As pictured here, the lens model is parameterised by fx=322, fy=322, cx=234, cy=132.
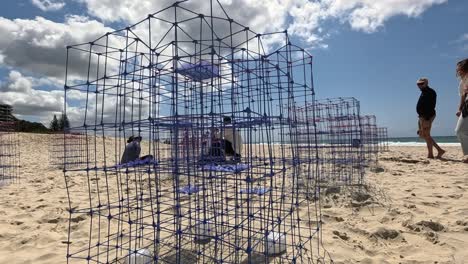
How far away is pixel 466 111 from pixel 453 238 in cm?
184

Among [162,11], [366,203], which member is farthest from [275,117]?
[366,203]

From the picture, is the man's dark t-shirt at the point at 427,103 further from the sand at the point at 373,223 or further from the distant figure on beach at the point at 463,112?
the distant figure on beach at the point at 463,112

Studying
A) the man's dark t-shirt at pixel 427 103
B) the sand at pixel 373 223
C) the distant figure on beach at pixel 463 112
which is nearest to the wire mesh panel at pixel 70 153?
the sand at pixel 373 223

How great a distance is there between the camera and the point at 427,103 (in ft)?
28.7

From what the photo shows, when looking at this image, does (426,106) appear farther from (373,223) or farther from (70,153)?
(70,153)

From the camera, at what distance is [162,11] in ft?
8.45

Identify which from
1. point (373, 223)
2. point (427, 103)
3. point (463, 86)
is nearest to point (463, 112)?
point (463, 86)

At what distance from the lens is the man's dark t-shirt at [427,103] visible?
867 cm

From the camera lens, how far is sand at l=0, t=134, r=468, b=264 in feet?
10.4

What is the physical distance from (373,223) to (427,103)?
20.7 ft

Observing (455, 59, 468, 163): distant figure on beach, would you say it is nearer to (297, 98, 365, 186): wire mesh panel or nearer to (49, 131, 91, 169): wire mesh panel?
(297, 98, 365, 186): wire mesh panel

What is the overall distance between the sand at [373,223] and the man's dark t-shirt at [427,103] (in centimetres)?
296

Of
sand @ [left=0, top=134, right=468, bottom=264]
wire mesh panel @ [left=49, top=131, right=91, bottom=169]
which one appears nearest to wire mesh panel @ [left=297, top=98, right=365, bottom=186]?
sand @ [left=0, top=134, right=468, bottom=264]

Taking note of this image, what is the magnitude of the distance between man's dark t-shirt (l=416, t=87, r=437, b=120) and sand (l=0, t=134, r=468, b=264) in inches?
117
